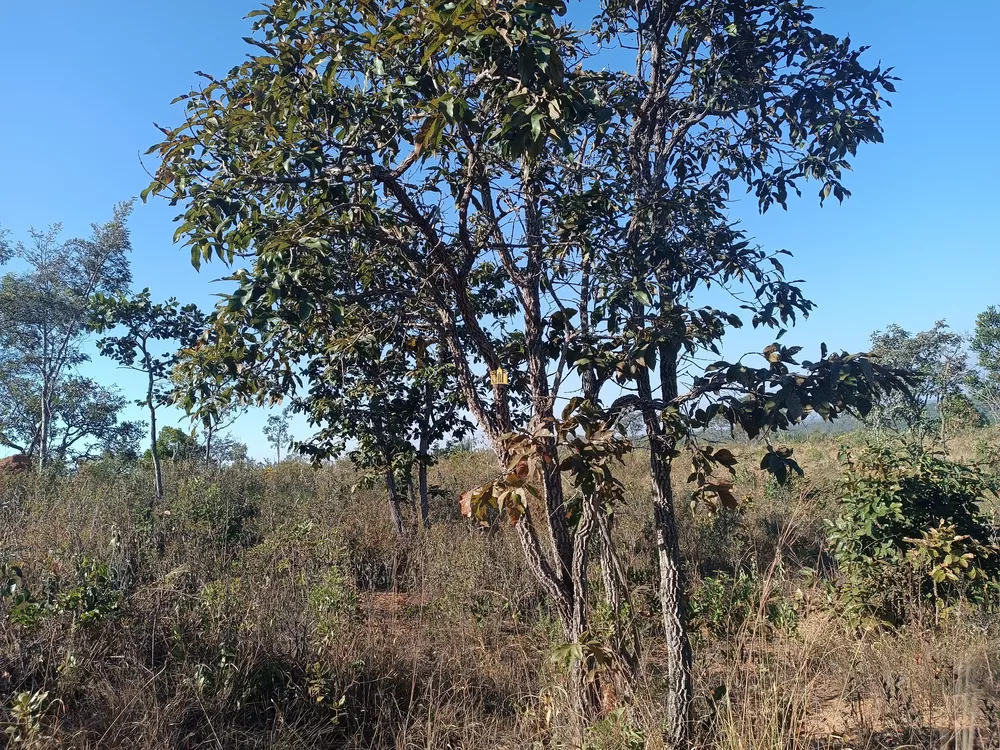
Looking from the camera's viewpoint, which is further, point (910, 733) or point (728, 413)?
point (910, 733)

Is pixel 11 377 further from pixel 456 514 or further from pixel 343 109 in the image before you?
pixel 343 109

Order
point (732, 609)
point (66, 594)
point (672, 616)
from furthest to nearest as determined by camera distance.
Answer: point (732, 609) → point (66, 594) → point (672, 616)

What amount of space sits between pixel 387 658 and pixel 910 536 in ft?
12.7

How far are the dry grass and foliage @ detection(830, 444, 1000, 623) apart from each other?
0.92 feet

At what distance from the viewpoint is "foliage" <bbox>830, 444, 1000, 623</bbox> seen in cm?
424

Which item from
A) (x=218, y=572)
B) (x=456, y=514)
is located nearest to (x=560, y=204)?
(x=218, y=572)

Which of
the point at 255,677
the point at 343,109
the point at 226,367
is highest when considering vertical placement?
the point at 343,109

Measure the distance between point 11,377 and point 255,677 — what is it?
1541cm

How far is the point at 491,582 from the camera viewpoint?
4.97 metres

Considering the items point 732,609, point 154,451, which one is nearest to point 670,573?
point 732,609

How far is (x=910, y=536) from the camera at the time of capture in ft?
15.0

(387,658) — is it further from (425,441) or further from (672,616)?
(425,441)

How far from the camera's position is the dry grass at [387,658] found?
106 inches

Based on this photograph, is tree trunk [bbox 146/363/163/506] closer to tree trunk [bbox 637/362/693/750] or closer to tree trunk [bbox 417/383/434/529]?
tree trunk [bbox 417/383/434/529]
